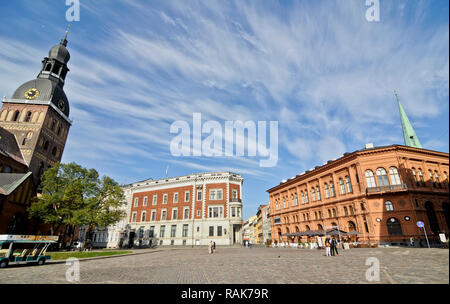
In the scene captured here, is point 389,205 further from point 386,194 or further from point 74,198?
point 74,198

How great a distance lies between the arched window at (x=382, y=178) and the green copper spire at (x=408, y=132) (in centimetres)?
2064

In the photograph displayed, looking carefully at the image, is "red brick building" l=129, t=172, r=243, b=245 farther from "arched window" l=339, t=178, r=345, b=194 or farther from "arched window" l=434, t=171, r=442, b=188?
"arched window" l=434, t=171, r=442, b=188

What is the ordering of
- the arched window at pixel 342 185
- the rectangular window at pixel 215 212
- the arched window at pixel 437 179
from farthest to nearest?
1. the rectangular window at pixel 215 212
2. the arched window at pixel 342 185
3. the arched window at pixel 437 179

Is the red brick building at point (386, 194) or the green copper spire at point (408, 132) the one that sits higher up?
the green copper spire at point (408, 132)

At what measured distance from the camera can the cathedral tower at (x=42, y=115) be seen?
39397mm

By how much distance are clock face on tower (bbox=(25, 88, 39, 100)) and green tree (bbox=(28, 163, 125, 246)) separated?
20145 millimetres

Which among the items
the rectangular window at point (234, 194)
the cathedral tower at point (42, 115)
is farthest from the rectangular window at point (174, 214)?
the cathedral tower at point (42, 115)

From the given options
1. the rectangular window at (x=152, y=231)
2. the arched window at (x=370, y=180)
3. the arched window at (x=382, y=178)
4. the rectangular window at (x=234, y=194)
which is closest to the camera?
the arched window at (x=382, y=178)

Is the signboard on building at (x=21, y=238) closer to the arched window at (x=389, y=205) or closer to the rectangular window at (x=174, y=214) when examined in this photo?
the rectangular window at (x=174, y=214)

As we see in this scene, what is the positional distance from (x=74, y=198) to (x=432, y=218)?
1981 inches

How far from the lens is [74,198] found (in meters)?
30.0

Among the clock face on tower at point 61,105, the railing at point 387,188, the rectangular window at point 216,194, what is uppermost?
the clock face on tower at point 61,105

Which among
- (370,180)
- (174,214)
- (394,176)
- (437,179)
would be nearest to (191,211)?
(174,214)
